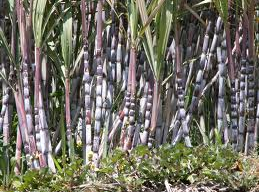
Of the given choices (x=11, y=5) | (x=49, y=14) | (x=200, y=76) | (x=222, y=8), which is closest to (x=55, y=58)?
(x=49, y=14)

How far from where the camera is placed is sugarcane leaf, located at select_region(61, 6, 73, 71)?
3902mm

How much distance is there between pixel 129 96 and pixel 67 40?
1.71 feet

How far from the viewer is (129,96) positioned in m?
3.94

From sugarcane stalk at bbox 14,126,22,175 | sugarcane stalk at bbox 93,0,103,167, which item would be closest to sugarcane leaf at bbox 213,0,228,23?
sugarcane stalk at bbox 93,0,103,167

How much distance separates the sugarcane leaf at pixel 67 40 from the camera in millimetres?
3902

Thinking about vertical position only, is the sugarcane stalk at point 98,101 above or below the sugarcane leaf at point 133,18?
below

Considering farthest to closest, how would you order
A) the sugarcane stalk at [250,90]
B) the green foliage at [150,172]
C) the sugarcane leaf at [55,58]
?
1. the sugarcane leaf at [55,58]
2. the sugarcane stalk at [250,90]
3. the green foliage at [150,172]

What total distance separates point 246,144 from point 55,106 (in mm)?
1343

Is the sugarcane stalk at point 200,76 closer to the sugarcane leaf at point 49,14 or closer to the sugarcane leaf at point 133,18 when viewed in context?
the sugarcane leaf at point 133,18

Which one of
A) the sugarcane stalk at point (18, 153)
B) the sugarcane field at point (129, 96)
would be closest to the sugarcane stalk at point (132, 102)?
the sugarcane field at point (129, 96)

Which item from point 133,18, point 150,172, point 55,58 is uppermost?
point 133,18

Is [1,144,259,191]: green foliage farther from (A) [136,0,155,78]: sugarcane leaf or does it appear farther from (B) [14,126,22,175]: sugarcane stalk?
(A) [136,0,155,78]: sugarcane leaf

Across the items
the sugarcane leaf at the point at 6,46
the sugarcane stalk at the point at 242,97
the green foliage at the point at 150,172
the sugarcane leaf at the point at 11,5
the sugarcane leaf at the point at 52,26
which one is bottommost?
the green foliage at the point at 150,172

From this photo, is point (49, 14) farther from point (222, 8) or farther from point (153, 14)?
point (222, 8)
